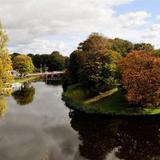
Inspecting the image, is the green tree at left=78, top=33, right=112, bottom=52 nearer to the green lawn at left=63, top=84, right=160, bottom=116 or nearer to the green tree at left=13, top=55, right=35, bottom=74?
the green lawn at left=63, top=84, right=160, bottom=116

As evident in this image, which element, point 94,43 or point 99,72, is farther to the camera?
point 94,43

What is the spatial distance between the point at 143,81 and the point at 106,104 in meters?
10.6

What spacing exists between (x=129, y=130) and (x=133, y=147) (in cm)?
1018

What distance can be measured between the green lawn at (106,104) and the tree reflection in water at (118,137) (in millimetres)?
2833

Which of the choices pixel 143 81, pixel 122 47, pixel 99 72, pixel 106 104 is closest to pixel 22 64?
pixel 122 47

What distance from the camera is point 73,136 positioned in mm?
59125

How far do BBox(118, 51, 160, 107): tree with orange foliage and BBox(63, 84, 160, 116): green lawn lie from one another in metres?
1.80

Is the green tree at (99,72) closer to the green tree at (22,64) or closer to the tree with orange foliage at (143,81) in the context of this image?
the tree with orange foliage at (143,81)

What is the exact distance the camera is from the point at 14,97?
106m

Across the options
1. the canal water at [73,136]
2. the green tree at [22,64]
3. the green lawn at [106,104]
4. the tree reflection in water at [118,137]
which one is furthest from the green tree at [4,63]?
the green tree at [22,64]

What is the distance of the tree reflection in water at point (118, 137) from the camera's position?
49281 millimetres

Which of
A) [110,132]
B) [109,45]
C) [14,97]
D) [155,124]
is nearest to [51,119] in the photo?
→ [110,132]

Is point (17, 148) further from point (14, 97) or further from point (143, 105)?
point (14, 97)

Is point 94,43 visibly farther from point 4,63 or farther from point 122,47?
point 4,63
